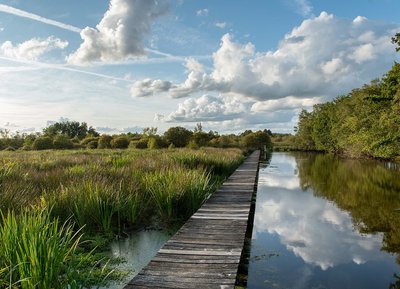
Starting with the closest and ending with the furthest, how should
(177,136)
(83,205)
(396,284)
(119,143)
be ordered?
(396,284)
(83,205)
(177,136)
(119,143)

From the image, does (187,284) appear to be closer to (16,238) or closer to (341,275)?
(16,238)

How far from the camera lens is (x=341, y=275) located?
554 centimetres

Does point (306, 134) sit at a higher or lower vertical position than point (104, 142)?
higher

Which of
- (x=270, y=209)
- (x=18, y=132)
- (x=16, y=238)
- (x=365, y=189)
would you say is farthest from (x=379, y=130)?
(x=18, y=132)

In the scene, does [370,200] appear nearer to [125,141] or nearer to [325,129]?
[125,141]

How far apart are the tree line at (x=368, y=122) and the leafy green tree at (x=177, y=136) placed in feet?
54.9

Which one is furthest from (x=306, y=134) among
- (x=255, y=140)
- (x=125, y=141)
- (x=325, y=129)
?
(x=125, y=141)

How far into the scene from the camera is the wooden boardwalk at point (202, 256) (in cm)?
378

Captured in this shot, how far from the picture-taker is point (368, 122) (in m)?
29.0

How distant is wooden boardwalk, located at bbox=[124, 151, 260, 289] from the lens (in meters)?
3.78

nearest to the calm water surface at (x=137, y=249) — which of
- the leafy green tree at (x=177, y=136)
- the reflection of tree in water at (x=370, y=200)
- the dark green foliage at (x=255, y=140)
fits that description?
the reflection of tree in water at (x=370, y=200)

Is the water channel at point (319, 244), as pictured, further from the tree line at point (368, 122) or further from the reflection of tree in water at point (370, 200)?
the tree line at point (368, 122)

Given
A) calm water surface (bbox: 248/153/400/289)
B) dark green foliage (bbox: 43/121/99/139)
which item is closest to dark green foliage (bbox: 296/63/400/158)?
calm water surface (bbox: 248/153/400/289)

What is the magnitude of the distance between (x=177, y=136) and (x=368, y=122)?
18.6 m
